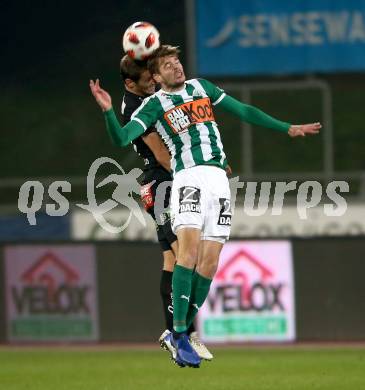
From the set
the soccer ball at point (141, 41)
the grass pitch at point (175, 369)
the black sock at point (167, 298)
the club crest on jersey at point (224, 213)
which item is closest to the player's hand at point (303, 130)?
the club crest on jersey at point (224, 213)

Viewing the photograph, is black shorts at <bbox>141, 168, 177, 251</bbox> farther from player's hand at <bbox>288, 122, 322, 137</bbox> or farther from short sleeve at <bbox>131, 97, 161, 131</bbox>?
player's hand at <bbox>288, 122, 322, 137</bbox>

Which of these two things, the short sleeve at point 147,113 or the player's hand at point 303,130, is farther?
the player's hand at point 303,130

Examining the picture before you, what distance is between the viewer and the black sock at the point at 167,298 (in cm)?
1017

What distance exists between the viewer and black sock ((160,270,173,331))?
1017 cm

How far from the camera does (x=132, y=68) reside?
1004cm

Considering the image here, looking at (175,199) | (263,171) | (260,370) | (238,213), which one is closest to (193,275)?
(175,199)

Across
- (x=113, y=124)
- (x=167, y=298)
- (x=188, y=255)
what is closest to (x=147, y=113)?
(x=113, y=124)

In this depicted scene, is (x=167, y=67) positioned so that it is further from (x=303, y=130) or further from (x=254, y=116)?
(x=303, y=130)

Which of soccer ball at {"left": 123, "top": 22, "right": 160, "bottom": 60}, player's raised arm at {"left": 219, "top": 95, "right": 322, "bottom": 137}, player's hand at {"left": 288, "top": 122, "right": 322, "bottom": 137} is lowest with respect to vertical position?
player's hand at {"left": 288, "top": 122, "right": 322, "bottom": 137}

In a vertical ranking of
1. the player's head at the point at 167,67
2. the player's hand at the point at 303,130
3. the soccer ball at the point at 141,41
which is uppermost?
the soccer ball at the point at 141,41

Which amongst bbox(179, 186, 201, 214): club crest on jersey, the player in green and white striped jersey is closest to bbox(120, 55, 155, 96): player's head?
the player in green and white striped jersey

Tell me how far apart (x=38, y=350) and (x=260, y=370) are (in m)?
3.22

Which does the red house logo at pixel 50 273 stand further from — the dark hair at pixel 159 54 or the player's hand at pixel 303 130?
the player's hand at pixel 303 130

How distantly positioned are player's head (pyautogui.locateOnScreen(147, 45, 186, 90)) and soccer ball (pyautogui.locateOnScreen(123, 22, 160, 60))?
232mm
